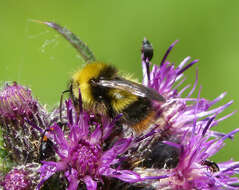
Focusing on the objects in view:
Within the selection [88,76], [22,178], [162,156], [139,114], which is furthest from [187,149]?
[22,178]


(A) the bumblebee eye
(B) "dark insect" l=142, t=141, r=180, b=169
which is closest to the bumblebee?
(B) "dark insect" l=142, t=141, r=180, b=169

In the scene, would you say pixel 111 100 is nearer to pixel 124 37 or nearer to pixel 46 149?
pixel 46 149

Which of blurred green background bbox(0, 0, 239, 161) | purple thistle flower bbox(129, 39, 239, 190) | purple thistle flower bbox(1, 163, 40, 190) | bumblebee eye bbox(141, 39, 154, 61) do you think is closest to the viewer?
purple thistle flower bbox(1, 163, 40, 190)

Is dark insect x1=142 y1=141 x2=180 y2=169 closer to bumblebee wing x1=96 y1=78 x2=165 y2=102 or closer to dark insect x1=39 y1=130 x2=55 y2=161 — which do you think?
bumblebee wing x1=96 y1=78 x2=165 y2=102

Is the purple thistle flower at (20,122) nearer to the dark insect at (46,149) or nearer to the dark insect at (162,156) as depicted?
the dark insect at (46,149)

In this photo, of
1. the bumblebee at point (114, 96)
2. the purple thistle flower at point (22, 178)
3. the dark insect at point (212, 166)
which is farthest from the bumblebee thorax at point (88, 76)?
the dark insect at point (212, 166)

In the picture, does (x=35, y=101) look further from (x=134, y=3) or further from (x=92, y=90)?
(x=134, y=3)

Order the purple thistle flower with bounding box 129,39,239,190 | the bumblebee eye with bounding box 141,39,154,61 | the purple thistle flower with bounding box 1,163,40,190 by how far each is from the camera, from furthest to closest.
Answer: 1. the bumblebee eye with bounding box 141,39,154,61
2. the purple thistle flower with bounding box 129,39,239,190
3. the purple thistle flower with bounding box 1,163,40,190
